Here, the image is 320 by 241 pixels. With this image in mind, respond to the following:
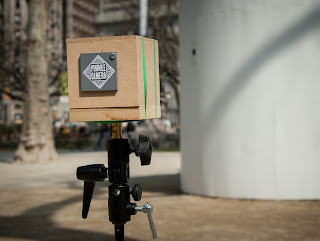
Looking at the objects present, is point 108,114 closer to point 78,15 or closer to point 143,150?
point 143,150

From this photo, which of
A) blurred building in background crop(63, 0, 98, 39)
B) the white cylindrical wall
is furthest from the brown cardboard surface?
blurred building in background crop(63, 0, 98, 39)

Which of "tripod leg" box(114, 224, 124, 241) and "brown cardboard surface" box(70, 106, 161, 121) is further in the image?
"tripod leg" box(114, 224, 124, 241)

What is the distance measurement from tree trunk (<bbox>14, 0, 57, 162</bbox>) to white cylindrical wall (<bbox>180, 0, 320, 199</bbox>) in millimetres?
7945

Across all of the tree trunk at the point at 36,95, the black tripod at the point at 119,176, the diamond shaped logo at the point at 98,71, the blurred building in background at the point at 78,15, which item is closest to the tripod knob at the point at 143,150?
the black tripod at the point at 119,176

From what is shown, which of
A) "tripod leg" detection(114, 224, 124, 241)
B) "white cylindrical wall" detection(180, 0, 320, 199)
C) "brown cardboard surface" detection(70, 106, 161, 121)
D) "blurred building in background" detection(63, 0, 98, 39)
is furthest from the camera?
"blurred building in background" detection(63, 0, 98, 39)

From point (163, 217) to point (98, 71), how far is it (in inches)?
131

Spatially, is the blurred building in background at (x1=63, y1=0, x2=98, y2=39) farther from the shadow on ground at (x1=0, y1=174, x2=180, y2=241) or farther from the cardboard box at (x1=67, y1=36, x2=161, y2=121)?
the cardboard box at (x1=67, y1=36, x2=161, y2=121)

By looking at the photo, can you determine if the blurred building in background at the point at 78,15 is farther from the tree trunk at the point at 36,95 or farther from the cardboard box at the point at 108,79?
the cardboard box at the point at 108,79

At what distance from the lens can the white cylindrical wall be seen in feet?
22.0

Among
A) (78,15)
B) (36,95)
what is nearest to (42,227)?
(36,95)

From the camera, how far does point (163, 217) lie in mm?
5957

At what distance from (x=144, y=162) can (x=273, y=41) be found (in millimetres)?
4257

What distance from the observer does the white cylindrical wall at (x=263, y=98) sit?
22.0ft

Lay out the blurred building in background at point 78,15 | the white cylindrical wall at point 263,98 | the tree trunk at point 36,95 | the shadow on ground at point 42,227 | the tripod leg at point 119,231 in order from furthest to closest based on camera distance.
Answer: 1. the blurred building in background at point 78,15
2. the tree trunk at point 36,95
3. the white cylindrical wall at point 263,98
4. the shadow on ground at point 42,227
5. the tripod leg at point 119,231
